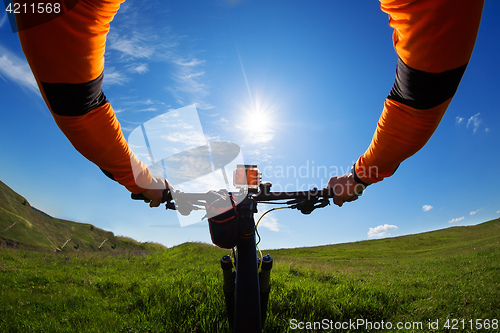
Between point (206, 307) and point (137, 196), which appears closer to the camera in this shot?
point (137, 196)

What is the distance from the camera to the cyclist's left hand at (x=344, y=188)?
9.23 ft

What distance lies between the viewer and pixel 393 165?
2.06 metres

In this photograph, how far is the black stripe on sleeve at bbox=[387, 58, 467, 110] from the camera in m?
1.16

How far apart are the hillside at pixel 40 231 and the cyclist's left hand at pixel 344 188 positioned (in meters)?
21.6

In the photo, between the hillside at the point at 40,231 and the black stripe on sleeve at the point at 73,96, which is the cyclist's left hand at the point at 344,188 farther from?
the hillside at the point at 40,231


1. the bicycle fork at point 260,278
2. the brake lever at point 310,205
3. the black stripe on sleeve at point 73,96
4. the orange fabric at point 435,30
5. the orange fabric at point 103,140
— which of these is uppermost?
the orange fabric at point 435,30

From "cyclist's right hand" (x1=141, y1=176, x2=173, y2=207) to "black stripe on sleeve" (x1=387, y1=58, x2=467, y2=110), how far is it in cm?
229

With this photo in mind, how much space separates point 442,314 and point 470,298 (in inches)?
86.3

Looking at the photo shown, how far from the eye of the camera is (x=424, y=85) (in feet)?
4.08

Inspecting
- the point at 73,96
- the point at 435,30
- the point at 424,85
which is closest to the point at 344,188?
the point at 424,85

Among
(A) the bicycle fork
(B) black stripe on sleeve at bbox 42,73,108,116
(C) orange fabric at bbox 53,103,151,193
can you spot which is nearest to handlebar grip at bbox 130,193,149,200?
(C) orange fabric at bbox 53,103,151,193

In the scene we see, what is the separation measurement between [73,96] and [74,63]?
196mm

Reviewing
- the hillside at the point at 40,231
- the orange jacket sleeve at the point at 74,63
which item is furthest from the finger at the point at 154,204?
the hillside at the point at 40,231

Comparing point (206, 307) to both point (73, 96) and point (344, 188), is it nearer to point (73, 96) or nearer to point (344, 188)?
point (344, 188)
